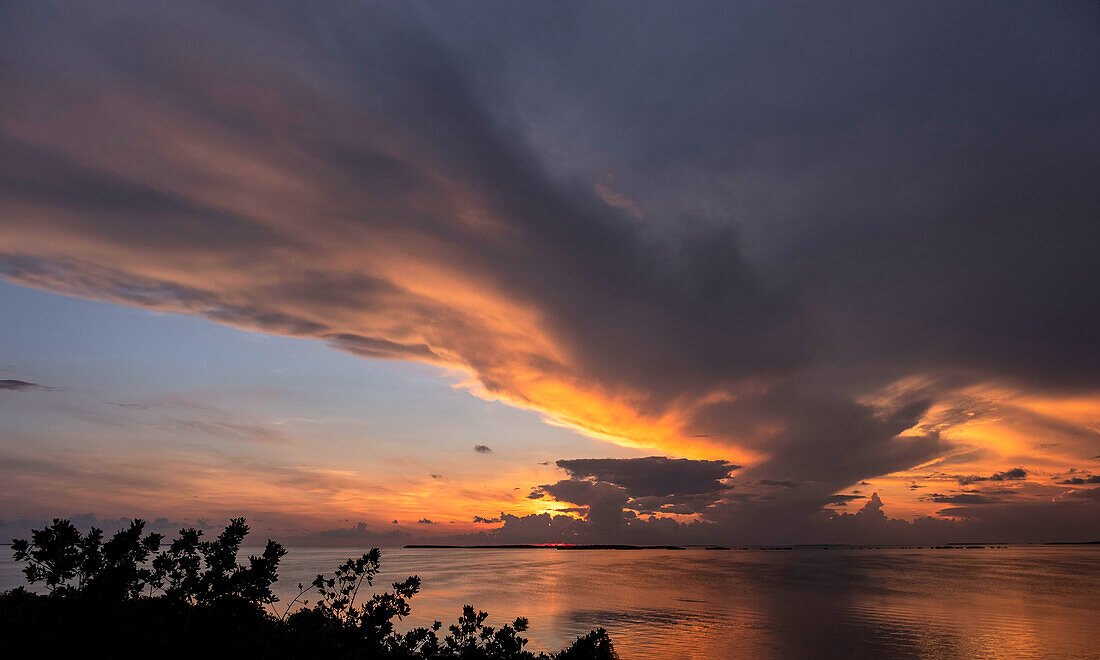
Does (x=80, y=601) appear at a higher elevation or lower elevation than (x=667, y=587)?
higher

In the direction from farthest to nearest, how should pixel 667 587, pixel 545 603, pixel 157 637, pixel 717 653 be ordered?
pixel 667 587, pixel 545 603, pixel 717 653, pixel 157 637

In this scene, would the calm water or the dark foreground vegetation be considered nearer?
the dark foreground vegetation

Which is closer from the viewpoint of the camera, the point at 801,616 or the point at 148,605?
the point at 148,605

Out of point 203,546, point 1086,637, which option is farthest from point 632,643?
point 203,546

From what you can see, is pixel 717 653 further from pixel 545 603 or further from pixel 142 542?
pixel 142 542

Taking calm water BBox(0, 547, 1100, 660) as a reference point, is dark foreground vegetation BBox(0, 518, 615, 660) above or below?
above

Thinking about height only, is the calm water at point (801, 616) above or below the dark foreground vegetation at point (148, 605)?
below

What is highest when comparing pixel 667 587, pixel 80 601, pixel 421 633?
pixel 80 601

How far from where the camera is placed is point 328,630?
67.9ft

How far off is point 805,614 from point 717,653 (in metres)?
36.7

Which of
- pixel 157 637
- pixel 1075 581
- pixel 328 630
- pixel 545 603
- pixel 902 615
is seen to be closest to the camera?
pixel 157 637

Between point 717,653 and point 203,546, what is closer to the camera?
point 203,546

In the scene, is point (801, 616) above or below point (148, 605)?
below

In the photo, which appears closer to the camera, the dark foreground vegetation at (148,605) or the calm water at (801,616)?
the dark foreground vegetation at (148,605)
